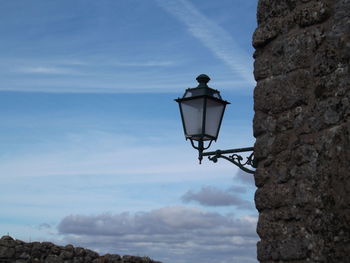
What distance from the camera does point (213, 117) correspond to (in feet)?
19.8

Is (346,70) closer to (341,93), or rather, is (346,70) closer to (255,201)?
(341,93)

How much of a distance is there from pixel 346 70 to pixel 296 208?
962mm

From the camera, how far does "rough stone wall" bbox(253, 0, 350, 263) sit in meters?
3.52

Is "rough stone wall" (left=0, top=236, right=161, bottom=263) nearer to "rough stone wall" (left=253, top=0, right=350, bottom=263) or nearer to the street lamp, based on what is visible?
the street lamp

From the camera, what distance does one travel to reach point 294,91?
3932 millimetres

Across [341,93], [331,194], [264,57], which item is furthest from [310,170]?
[264,57]

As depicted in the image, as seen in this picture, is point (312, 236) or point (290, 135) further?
point (290, 135)

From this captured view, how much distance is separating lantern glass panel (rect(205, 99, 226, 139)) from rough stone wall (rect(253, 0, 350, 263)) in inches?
68.3

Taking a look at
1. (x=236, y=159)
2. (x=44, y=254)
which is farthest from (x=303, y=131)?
(x=44, y=254)

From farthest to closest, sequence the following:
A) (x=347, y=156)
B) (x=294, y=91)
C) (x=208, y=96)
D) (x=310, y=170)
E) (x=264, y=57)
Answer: (x=208, y=96), (x=264, y=57), (x=294, y=91), (x=310, y=170), (x=347, y=156)

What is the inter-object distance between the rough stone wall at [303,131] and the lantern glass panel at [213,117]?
1.74 metres

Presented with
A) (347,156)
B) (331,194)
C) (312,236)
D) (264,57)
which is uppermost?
(264,57)

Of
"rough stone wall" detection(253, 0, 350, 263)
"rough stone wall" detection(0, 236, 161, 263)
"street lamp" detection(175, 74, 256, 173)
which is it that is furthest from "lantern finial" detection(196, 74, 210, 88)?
"rough stone wall" detection(0, 236, 161, 263)

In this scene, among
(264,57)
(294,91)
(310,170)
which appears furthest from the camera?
(264,57)
